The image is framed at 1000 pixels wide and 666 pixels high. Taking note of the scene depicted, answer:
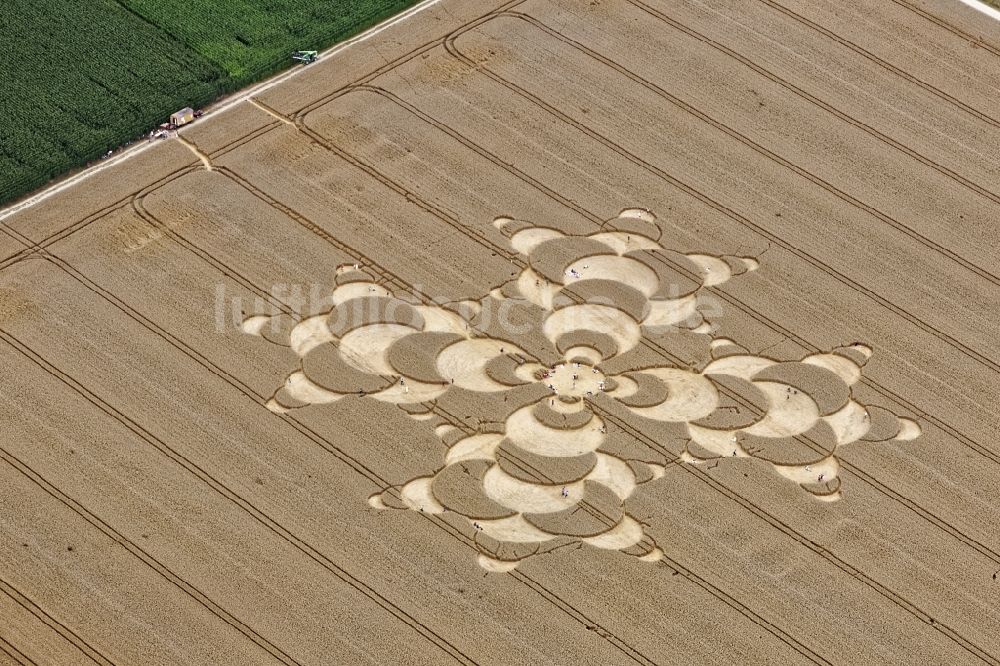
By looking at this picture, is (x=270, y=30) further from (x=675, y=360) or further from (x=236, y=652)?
(x=236, y=652)

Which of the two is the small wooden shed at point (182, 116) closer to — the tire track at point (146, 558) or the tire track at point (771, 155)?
the tire track at point (771, 155)

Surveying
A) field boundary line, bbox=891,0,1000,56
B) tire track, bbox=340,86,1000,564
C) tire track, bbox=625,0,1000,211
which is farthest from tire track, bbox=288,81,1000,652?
field boundary line, bbox=891,0,1000,56

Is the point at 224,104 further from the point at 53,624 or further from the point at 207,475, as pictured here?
the point at 53,624

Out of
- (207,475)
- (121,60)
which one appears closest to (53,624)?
(207,475)

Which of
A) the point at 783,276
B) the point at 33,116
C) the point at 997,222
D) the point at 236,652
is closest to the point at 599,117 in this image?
the point at 783,276

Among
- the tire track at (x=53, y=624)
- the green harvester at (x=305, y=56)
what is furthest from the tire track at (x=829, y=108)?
the tire track at (x=53, y=624)

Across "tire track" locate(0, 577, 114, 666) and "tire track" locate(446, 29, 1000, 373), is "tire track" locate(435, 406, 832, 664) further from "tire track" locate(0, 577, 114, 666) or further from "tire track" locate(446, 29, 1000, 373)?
"tire track" locate(0, 577, 114, 666)
